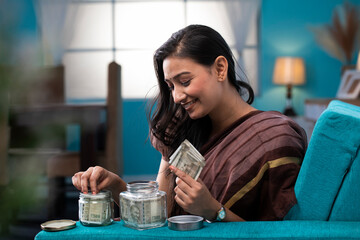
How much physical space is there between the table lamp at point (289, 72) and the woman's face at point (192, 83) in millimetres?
3698

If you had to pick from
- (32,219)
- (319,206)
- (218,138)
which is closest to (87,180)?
(218,138)

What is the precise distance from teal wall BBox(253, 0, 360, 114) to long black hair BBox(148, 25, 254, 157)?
3.78 meters

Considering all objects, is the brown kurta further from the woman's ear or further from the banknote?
the banknote

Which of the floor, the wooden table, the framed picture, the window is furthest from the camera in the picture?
the window

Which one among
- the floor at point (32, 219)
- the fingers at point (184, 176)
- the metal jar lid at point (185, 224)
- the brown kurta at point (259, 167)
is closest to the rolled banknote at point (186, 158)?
the fingers at point (184, 176)

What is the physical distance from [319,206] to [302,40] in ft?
14.2

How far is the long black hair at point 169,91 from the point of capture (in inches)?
51.0

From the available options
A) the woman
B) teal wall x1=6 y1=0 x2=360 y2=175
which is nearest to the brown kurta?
the woman

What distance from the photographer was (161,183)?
5.02 ft

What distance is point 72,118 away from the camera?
3193 millimetres

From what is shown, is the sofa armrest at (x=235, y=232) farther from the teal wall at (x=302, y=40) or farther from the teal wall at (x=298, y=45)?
the teal wall at (x=302, y=40)

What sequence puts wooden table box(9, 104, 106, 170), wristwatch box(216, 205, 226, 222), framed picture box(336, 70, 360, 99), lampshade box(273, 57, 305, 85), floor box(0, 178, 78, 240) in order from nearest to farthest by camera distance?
wristwatch box(216, 205, 226, 222)
floor box(0, 178, 78, 240)
wooden table box(9, 104, 106, 170)
framed picture box(336, 70, 360, 99)
lampshade box(273, 57, 305, 85)

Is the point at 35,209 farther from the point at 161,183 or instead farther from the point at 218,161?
the point at 218,161

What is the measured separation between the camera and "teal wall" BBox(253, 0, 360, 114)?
16.7 ft
